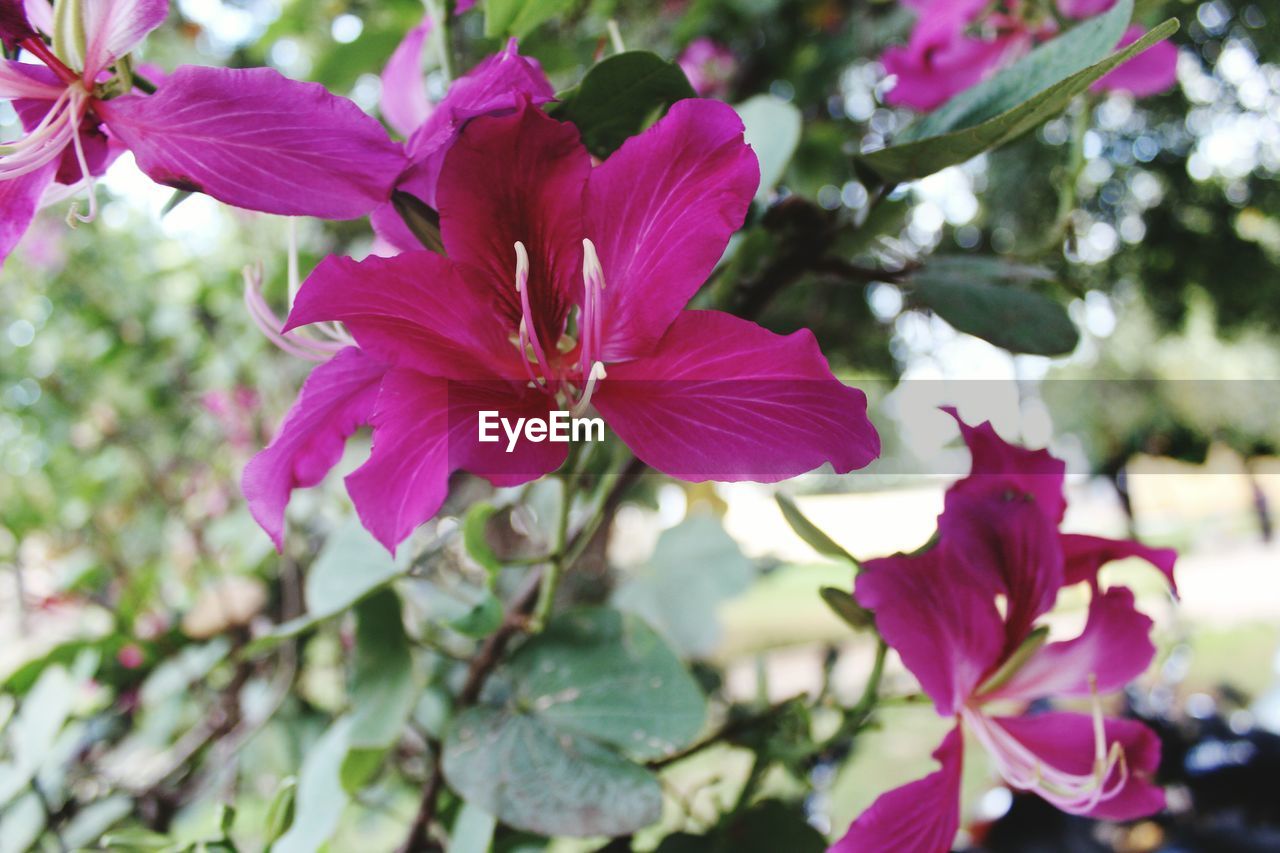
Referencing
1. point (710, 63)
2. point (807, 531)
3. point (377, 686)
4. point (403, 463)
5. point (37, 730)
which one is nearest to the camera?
point (403, 463)

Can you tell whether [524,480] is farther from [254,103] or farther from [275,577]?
[275,577]

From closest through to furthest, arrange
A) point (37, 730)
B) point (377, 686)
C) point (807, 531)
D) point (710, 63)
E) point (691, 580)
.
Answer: point (807, 531) < point (377, 686) < point (37, 730) < point (691, 580) < point (710, 63)

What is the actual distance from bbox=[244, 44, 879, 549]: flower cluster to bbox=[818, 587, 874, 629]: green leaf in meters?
0.11

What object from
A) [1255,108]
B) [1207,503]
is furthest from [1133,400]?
[1255,108]

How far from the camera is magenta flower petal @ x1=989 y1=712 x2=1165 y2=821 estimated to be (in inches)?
13.8

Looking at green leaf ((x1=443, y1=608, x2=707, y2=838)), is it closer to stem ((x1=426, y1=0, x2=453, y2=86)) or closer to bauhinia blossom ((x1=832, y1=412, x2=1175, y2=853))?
bauhinia blossom ((x1=832, y1=412, x2=1175, y2=853))

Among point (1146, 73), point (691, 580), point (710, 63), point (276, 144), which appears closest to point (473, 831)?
point (276, 144)

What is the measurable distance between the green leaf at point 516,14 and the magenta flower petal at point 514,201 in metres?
0.14

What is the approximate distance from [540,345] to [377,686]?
27 centimetres

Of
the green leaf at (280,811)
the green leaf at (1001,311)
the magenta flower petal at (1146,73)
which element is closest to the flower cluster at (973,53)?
the magenta flower petal at (1146,73)

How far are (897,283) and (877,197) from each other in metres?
0.06

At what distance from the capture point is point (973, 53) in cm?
49

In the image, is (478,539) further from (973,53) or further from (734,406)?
(973,53)

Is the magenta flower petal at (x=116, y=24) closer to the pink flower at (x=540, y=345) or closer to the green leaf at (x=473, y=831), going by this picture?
the pink flower at (x=540, y=345)
